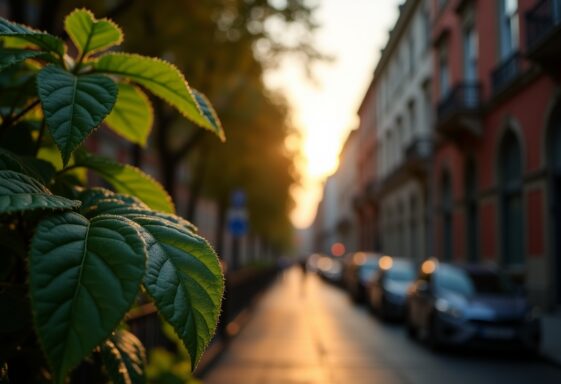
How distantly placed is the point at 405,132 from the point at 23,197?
39.2 m

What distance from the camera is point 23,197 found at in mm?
1043

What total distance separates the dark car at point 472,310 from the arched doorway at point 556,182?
5522 millimetres

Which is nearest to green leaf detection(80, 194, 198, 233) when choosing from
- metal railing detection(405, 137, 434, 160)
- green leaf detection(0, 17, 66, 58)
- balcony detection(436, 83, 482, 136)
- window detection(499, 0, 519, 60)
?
green leaf detection(0, 17, 66, 58)

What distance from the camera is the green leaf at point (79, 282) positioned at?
848mm

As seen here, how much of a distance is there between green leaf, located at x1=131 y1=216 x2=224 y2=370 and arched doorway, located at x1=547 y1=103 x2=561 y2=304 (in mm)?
18246

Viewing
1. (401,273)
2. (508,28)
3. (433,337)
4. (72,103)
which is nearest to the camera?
(72,103)

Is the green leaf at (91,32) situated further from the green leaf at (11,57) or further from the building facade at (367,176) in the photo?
the building facade at (367,176)

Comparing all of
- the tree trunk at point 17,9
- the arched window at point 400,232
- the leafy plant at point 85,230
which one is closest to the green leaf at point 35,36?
the leafy plant at point 85,230

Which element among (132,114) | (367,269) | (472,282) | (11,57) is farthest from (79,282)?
(367,269)

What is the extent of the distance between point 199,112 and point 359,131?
64.6m

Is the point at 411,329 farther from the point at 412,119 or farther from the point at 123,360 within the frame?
the point at 412,119

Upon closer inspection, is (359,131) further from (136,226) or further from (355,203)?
(136,226)

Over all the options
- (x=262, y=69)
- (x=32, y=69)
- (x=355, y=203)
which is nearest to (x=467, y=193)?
(x=262, y=69)

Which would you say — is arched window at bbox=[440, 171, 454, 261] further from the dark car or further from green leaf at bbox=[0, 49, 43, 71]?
green leaf at bbox=[0, 49, 43, 71]
